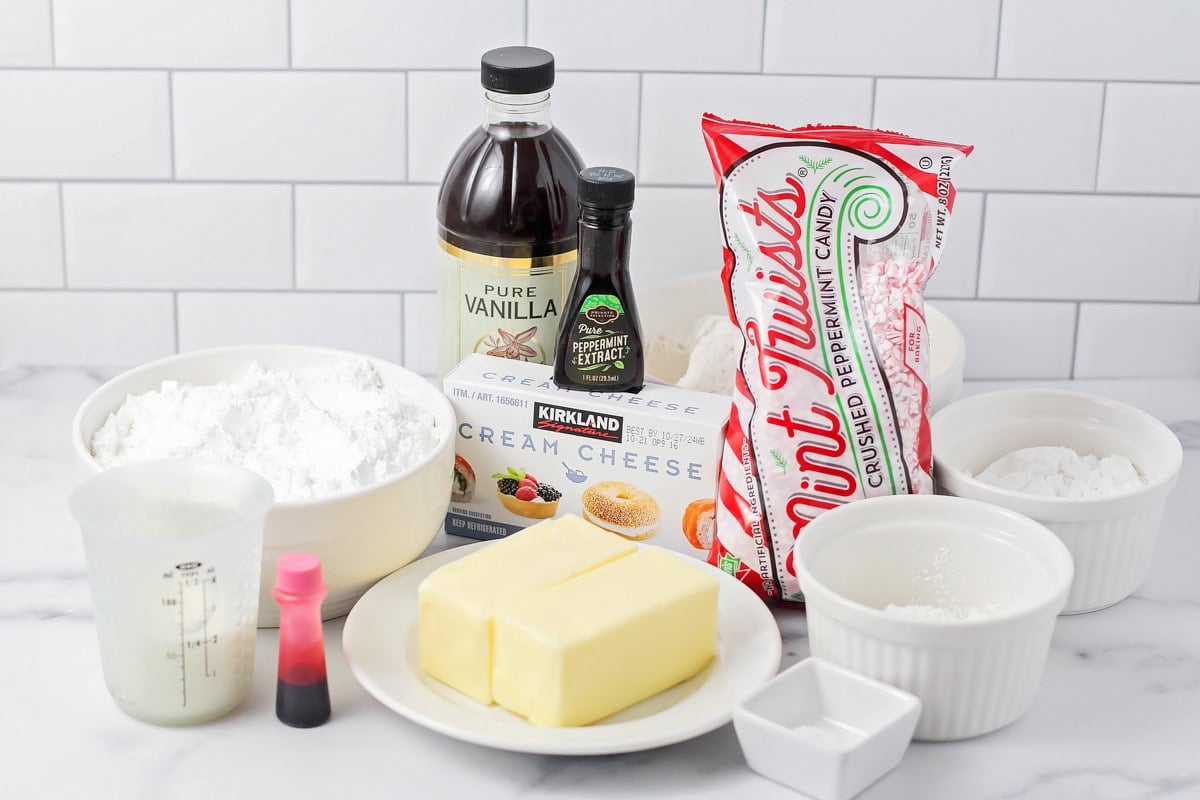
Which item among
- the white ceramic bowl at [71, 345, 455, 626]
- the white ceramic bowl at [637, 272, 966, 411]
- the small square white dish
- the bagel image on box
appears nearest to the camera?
the small square white dish

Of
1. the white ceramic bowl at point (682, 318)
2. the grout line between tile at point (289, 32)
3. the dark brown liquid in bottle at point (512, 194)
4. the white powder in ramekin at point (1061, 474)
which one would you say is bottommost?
the white powder in ramekin at point (1061, 474)

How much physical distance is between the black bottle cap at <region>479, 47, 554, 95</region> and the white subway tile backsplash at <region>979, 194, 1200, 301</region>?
1.64ft

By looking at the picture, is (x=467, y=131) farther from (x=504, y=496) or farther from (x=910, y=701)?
(x=910, y=701)

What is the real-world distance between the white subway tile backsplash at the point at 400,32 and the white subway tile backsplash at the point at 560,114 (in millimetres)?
21

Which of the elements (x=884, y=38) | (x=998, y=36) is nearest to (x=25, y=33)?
(x=884, y=38)

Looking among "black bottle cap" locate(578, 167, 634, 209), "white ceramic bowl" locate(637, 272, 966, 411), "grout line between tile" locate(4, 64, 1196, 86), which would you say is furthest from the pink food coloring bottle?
"grout line between tile" locate(4, 64, 1196, 86)

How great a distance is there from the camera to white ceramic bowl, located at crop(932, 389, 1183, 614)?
106 centimetres

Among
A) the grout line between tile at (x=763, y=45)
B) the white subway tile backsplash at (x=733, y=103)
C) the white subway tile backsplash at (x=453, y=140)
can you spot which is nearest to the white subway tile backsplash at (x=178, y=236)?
the white subway tile backsplash at (x=453, y=140)

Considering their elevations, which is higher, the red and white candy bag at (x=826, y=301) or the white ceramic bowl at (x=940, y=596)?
the red and white candy bag at (x=826, y=301)

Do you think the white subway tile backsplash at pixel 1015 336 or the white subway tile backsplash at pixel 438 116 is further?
the white subway tile backsplash at pixel 1015 336

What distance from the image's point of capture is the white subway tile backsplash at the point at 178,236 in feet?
4.57

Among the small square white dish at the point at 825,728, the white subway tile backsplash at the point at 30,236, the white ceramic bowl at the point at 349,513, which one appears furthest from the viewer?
the white subway tile backsplash at the point at 30,236

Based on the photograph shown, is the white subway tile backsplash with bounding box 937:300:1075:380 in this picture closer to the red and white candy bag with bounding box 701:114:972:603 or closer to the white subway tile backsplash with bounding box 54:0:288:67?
the red and white candy bag with bounding box 701:114:972:603

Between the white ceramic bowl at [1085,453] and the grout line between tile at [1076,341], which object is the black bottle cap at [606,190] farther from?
the grout line between tile at [1076,341]
